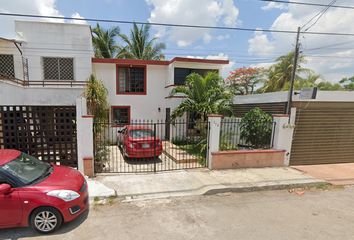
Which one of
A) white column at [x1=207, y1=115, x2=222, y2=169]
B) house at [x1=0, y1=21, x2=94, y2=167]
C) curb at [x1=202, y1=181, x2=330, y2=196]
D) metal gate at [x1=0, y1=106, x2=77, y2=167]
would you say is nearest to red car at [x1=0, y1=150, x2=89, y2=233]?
metal gate at [x1=0, y1=106, x2=77, y2=167]

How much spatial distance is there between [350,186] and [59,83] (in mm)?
13620

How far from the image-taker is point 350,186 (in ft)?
17.3

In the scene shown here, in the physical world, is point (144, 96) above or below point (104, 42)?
below

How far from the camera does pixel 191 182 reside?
5.13m

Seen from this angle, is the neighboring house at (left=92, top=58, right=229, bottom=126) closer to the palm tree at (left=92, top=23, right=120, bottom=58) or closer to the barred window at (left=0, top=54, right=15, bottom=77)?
the barred window at (left=0, top=54, right=15, bottom=77)

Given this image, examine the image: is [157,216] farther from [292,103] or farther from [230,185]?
[292,103]

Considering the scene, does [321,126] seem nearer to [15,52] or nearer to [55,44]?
[55,44]

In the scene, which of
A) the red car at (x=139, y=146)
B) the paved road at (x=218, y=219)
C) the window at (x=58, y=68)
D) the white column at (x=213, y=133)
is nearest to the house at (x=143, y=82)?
the window at (x=58, y=68)

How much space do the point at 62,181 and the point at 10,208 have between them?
76cm

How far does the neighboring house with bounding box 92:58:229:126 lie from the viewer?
33.9ft

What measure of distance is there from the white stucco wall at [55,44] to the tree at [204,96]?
6179mm

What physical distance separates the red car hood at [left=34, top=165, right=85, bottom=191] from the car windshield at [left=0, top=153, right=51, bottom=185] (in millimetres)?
189

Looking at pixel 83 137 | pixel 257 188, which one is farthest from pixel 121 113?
pixel 257 188

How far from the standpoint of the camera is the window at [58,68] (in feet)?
33.2
